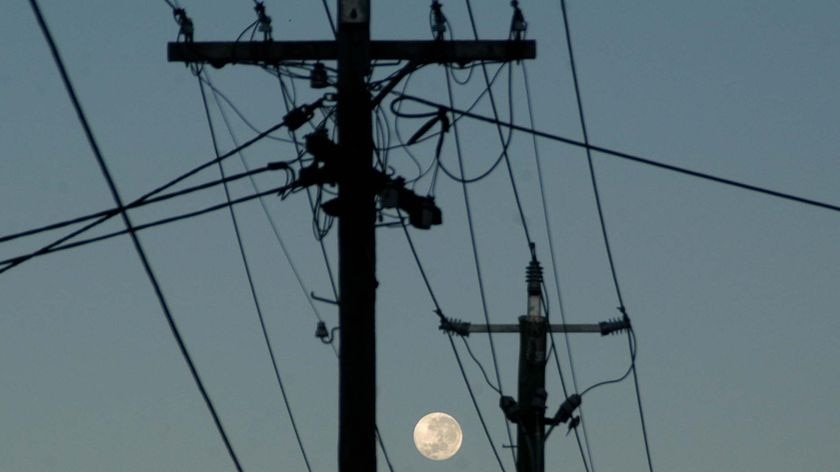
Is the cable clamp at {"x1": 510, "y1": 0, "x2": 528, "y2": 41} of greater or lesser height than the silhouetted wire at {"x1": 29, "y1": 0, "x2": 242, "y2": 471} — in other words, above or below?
above

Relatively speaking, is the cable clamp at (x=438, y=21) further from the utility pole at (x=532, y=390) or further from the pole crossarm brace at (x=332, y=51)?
the utility pole at (x=532, y=390)

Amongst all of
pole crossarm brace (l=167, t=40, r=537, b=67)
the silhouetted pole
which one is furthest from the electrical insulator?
the silhouetted pole

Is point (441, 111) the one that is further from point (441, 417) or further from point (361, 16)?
point (441, 417)

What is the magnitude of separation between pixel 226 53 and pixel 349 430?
351cm

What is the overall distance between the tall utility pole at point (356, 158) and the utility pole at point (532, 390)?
649cm

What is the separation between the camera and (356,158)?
14562 millimetres

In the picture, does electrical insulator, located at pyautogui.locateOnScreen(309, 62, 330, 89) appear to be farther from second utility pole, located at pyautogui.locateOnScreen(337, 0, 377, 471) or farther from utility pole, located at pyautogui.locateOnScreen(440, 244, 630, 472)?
utility pole, located at pyautogui.locateOnScreen(440, 244, 630, 472)

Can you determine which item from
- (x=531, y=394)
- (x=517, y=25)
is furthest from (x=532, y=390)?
(x=517, y=25)

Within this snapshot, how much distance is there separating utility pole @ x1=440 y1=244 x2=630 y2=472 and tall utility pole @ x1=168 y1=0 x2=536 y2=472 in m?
6.49

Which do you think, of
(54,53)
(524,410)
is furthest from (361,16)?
(524,410)

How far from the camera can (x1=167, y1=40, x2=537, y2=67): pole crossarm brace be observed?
15469 millimetres

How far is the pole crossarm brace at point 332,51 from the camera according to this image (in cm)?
1547

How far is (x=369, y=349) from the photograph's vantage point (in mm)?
14102

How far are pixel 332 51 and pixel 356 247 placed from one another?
1900mm
